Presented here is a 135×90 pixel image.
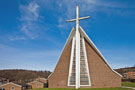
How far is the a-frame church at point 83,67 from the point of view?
30.9 m

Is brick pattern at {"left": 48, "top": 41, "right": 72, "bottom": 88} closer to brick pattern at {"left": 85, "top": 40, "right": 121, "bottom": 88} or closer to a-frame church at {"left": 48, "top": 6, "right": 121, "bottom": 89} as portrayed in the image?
a-frame church at {"left": 48, "top": 6, "right": 121, "bottom": 89}

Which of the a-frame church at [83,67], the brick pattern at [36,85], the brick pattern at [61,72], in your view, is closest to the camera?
the a-frame church at [83,67]

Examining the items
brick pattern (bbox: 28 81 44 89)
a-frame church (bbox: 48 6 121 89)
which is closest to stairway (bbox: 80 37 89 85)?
A: a-frame church (bbox: 48 6 121 89)

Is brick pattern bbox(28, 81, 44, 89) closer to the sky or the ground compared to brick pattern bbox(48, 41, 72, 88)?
closer to the ground

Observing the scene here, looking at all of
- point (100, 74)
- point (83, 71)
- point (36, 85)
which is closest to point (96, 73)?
point (100, 74)

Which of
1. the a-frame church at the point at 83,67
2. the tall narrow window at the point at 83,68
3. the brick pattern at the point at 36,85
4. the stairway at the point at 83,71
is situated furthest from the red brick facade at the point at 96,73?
the brick pattern at the point at 36,85

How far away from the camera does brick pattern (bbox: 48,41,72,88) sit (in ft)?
108

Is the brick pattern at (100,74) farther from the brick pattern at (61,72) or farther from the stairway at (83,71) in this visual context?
the brick pattern at (61,72)

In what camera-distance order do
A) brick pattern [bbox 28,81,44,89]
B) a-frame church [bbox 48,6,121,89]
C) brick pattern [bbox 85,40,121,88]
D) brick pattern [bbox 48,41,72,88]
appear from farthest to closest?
brick pattern [bbox 28,81,44,89] → brick pattern [bbox 48,41,72,88] → brick pattern [bbox 85,40,121,88] → a-frame church [bbox 48,6,121,89]

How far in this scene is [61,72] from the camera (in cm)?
3375

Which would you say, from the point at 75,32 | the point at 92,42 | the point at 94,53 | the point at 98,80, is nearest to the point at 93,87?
the point at 98,80

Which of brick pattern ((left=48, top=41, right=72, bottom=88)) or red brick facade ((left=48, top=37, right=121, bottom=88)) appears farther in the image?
brick pattern ((left=48, top=41, right=72, bottom=88))

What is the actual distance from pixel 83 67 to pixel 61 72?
5069 mm

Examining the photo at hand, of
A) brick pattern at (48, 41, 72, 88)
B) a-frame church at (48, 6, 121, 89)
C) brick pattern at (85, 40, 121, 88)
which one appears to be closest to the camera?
a-frame church at (48, 6, 121, 89)
